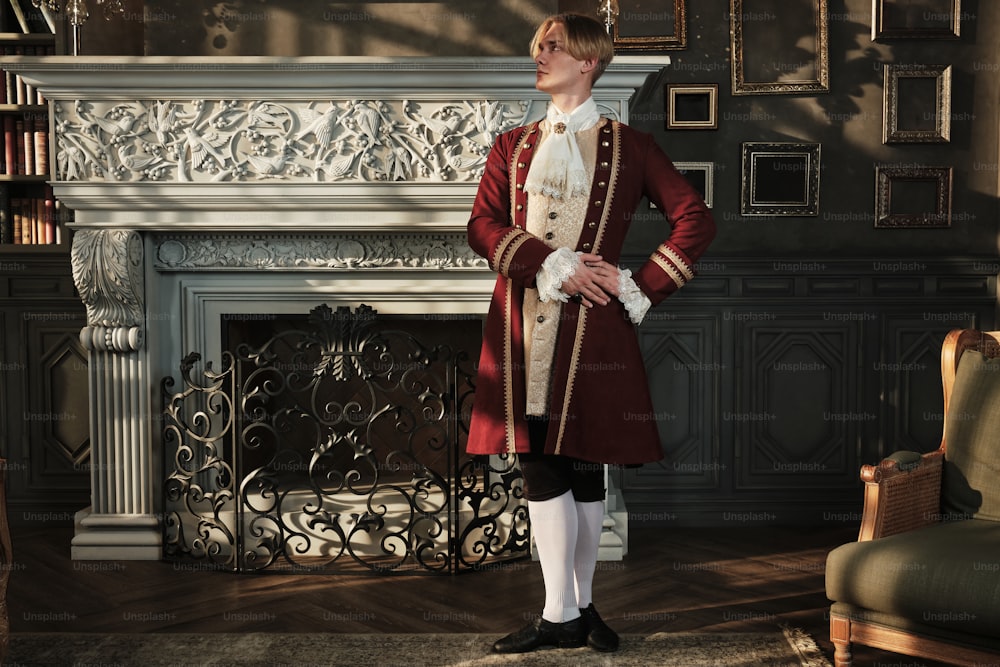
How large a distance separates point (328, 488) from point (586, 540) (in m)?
1.50

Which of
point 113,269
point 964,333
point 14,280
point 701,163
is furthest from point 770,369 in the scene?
point 14,280

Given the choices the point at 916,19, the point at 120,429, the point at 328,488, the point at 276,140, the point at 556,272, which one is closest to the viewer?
the point at 556,272

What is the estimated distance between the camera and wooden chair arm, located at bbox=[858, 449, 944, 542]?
2.13m

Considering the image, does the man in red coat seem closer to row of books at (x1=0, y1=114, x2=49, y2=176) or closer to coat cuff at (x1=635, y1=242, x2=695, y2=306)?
coat cuff at (x1=635, y1=242, x2=695, y2=306)

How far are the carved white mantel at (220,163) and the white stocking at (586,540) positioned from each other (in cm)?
86

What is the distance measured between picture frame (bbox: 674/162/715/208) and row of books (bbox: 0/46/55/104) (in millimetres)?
2749

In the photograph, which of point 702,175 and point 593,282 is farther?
point 702,175

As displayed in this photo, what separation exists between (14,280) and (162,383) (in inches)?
43.2

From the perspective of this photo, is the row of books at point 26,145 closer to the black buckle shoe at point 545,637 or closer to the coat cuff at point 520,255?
the coat cuff at point 520,255

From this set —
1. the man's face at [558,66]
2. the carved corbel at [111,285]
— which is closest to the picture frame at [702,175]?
the man's face at [558,66]

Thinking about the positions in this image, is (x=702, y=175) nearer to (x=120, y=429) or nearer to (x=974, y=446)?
(x=974, y=446)

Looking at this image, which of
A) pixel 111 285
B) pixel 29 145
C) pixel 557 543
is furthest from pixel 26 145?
pixel 557 543

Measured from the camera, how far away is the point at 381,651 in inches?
93.0

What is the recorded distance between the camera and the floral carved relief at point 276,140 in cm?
313
